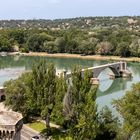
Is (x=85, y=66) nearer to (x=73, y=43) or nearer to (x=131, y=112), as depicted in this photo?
(x=73, y=43)

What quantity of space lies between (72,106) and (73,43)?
314 ft

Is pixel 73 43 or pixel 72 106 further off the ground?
pixel 72 106

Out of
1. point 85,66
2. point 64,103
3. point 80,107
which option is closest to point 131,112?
point 80,107

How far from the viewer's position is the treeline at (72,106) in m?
35.8

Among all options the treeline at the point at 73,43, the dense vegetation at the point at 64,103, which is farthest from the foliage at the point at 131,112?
the treeline at the point at 73,43

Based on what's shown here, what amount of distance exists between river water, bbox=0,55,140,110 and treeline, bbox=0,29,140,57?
7.84 metres

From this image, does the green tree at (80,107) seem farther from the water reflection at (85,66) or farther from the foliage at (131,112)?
the water reflection at (85,66)

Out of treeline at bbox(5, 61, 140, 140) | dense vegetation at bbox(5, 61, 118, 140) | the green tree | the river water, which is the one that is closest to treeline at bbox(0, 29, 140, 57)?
the river water

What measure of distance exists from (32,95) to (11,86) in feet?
18.7

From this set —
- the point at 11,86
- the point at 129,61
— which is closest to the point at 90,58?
the point at 129,61

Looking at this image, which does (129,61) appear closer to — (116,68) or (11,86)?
(116,68)

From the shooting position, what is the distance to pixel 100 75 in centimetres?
9450

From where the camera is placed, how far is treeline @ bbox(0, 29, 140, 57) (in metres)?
124

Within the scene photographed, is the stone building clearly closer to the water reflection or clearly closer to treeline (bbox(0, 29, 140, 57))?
the water reflection
